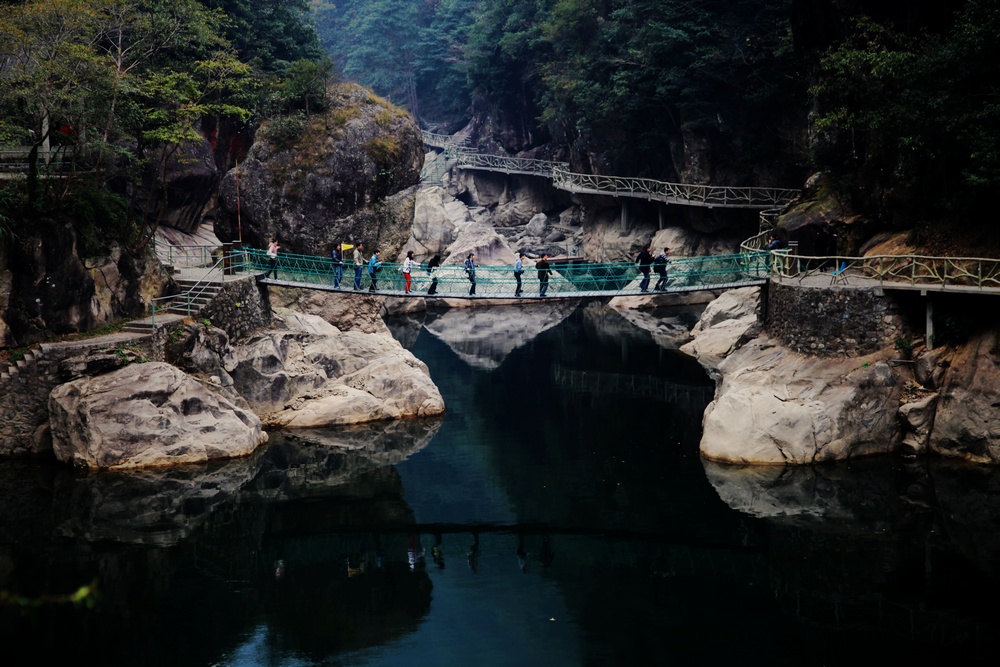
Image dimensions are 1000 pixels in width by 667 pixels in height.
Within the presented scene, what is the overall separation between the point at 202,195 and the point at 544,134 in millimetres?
29533

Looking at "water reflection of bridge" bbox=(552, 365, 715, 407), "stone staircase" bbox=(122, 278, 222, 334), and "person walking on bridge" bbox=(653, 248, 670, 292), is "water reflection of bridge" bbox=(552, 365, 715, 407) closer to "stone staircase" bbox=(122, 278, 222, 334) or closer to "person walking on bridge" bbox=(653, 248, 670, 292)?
"person walking on bridge" bbox=(653, 248, 670, 292)

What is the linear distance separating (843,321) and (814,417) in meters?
2.82

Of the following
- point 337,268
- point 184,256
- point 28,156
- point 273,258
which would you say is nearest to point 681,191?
point 337,268

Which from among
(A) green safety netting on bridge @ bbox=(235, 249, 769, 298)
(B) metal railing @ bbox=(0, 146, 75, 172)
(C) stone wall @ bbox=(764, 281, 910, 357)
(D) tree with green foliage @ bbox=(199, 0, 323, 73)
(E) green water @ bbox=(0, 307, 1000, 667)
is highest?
(D) tree with green foliage @ bbox=(199, 0, 323, 73)

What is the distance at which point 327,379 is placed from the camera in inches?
1134

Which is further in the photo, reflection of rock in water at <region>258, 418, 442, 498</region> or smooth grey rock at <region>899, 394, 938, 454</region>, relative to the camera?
reflection of rock in water at <region>258, 418, 442, 498</region>

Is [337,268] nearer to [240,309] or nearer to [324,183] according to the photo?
[240,309]

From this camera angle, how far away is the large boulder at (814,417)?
926 inches

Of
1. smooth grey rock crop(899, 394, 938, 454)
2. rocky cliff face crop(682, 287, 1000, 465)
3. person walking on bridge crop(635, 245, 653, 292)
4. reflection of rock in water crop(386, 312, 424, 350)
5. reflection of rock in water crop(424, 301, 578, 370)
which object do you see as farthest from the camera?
reflection of rock in water crop(386, 312, 424, 350)

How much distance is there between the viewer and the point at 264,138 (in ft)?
113

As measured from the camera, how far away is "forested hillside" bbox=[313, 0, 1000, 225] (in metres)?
24.0

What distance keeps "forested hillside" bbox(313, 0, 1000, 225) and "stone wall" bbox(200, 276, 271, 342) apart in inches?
662

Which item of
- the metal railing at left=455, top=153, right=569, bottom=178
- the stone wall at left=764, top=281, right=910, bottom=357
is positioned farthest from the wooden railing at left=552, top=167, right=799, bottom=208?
the stone wall at left=764, top=281, right=910, bottom=357

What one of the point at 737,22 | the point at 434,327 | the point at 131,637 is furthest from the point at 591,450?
the point at 737,22
